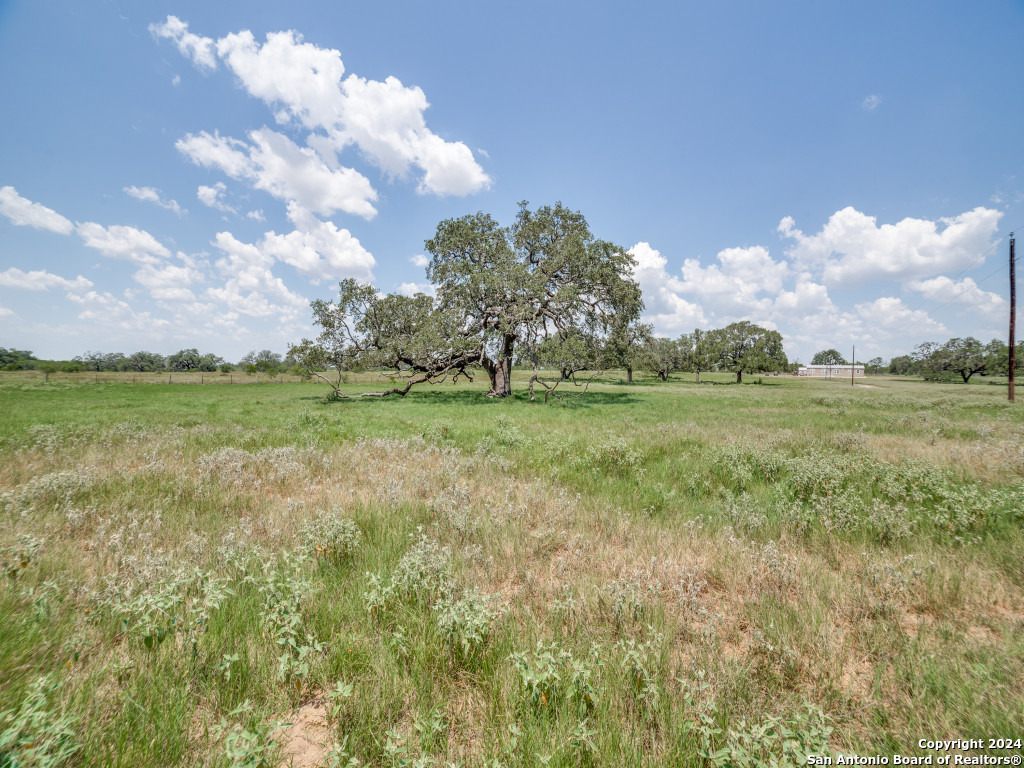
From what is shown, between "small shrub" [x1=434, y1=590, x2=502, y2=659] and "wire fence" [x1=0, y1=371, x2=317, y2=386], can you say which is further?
"wire fence" [x1=0, y1=371, x2=317, y2=386]

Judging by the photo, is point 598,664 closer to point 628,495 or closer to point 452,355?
point 628,495

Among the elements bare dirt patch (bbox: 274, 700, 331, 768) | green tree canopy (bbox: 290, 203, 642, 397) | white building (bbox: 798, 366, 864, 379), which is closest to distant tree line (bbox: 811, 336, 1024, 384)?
white building (bbox: 798, 366, 864, 379)

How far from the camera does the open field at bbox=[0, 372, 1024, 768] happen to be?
2.41 m

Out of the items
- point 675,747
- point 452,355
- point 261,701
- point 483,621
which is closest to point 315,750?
point 261,701

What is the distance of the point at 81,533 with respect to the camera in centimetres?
529

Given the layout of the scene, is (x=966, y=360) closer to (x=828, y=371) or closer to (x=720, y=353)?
(x=720, y=353)

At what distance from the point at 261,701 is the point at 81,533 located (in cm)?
512

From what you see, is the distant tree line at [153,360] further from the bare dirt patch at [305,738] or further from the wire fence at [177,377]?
the bare dirt patch at [305,738]

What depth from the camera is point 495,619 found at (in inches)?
139

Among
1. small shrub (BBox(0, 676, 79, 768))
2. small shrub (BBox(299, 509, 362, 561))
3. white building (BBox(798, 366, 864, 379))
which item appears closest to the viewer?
small shrub (BBox(0, 676, 79, 768))

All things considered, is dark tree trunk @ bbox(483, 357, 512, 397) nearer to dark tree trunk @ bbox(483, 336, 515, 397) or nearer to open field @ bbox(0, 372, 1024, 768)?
dark tree trunk @ bbox(483, 336, 515, 397)

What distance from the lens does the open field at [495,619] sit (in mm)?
2410

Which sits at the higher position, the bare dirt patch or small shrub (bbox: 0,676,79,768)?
small shrub (bbox: 0,676,79,768)

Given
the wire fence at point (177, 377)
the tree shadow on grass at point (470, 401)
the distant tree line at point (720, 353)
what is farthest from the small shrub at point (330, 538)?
the distant tree line at point (720, 353)
